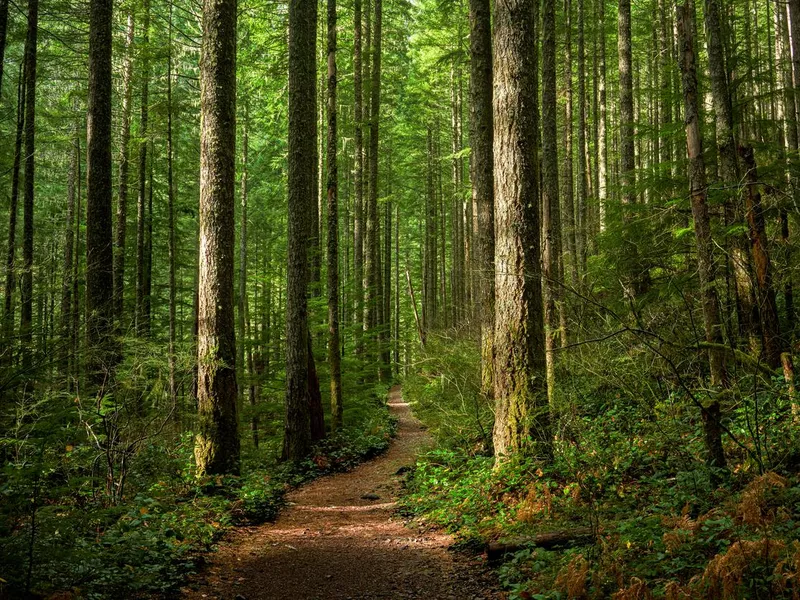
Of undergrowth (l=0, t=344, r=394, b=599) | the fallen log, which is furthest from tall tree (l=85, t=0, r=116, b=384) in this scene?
the fallen log

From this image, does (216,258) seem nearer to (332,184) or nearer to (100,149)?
(100,149)

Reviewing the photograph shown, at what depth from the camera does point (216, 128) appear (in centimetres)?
845

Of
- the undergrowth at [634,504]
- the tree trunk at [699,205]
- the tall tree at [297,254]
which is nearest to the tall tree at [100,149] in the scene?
the tall tree at [297,254]

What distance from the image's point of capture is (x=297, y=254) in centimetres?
1080

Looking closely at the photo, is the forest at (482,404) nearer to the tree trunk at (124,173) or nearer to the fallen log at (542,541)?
the fallen log at (542,541)

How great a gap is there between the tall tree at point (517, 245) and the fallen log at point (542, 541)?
1793 millimetres

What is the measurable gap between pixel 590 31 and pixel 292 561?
15.9 meters

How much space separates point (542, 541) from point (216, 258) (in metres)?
5.88

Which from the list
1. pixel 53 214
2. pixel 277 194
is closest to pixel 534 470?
pixel 277 194

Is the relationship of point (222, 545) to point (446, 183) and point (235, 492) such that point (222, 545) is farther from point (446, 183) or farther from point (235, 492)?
point (446, 183)

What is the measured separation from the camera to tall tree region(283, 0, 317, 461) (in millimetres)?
10805

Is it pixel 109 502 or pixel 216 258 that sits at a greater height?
pixel 216 258

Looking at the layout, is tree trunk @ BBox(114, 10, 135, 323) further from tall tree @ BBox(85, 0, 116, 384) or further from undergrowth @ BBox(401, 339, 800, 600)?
undergrowth @ BBox(401, 339, 800, 600)

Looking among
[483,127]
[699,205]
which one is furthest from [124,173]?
[699,205]
